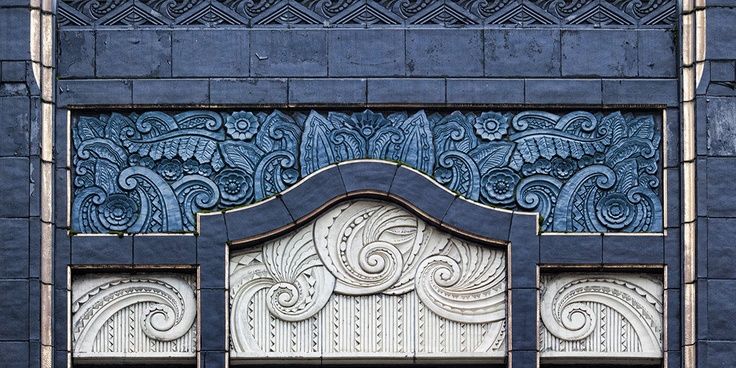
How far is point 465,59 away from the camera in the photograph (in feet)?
53.4

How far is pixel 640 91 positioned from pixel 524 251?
1.77 metres

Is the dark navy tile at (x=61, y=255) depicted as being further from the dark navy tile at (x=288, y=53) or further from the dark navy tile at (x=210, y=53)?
the dark navy tile at (x=288, y=53)

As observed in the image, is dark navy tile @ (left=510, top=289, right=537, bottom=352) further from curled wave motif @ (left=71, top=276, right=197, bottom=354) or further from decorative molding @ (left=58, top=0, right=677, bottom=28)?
curled wave motif @ (left=71, top=276, right=197, bottom=354)

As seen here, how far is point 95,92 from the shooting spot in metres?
16.2

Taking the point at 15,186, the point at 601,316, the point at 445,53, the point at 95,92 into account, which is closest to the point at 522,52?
the point at 445,53

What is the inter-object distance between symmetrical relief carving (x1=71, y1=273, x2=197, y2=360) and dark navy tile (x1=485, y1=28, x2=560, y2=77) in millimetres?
3314

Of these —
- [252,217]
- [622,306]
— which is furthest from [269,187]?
[622,306]

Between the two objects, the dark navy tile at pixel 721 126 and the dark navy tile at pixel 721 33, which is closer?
the dark navy tile at pixel 721 126

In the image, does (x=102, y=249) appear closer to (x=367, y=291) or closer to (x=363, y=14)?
(x=367, y=291)

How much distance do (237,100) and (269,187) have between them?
0.82 meters

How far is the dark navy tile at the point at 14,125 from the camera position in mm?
15938

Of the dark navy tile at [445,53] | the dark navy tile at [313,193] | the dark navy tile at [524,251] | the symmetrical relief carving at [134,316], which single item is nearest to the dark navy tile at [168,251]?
the symmetrical relief carving at [134,316]

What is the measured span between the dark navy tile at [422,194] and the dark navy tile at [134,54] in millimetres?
2266

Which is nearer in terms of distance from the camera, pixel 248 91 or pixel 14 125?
pixel 14 125
